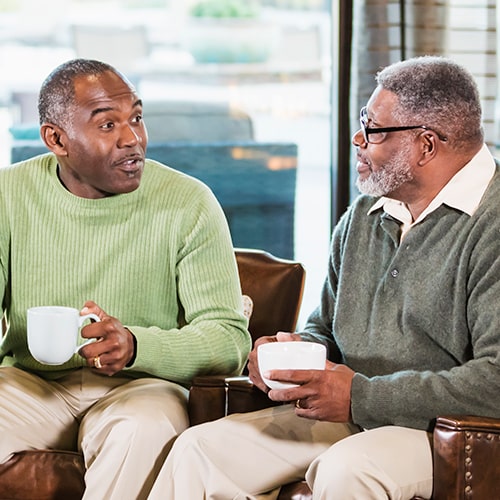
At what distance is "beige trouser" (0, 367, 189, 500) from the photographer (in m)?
2.41

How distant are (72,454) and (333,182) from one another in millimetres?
2285

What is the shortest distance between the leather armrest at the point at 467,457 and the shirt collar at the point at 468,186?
47 cm

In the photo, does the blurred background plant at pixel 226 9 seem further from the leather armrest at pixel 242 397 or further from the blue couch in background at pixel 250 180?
the leather armrest at pixel 242 397

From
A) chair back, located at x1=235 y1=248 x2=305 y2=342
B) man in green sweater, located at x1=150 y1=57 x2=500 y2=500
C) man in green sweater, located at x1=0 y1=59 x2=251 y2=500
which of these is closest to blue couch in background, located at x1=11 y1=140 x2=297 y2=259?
chair back, located at x1=235 y1=248 x2=305 y2=342

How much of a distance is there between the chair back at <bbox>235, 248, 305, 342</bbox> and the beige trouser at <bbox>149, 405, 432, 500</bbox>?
536mm

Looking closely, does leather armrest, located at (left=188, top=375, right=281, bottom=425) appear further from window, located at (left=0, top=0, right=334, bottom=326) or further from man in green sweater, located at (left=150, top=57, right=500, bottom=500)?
window, located at (left=0, top=0, right=334, bottom=326)

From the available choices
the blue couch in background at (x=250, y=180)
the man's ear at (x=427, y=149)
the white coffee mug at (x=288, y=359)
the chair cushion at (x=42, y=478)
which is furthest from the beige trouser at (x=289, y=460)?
the blue couch in background at (x=250, y=180)

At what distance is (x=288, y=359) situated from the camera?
2160 mm

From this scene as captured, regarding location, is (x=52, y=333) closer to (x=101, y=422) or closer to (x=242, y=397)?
(x=101, y=422)

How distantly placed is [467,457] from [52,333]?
892 millimetres

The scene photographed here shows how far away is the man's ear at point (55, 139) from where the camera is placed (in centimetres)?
280

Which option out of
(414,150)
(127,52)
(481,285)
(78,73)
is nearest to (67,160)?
(78,73)

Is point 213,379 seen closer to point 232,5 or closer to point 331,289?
point 331,289

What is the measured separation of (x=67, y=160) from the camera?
9.19ft
